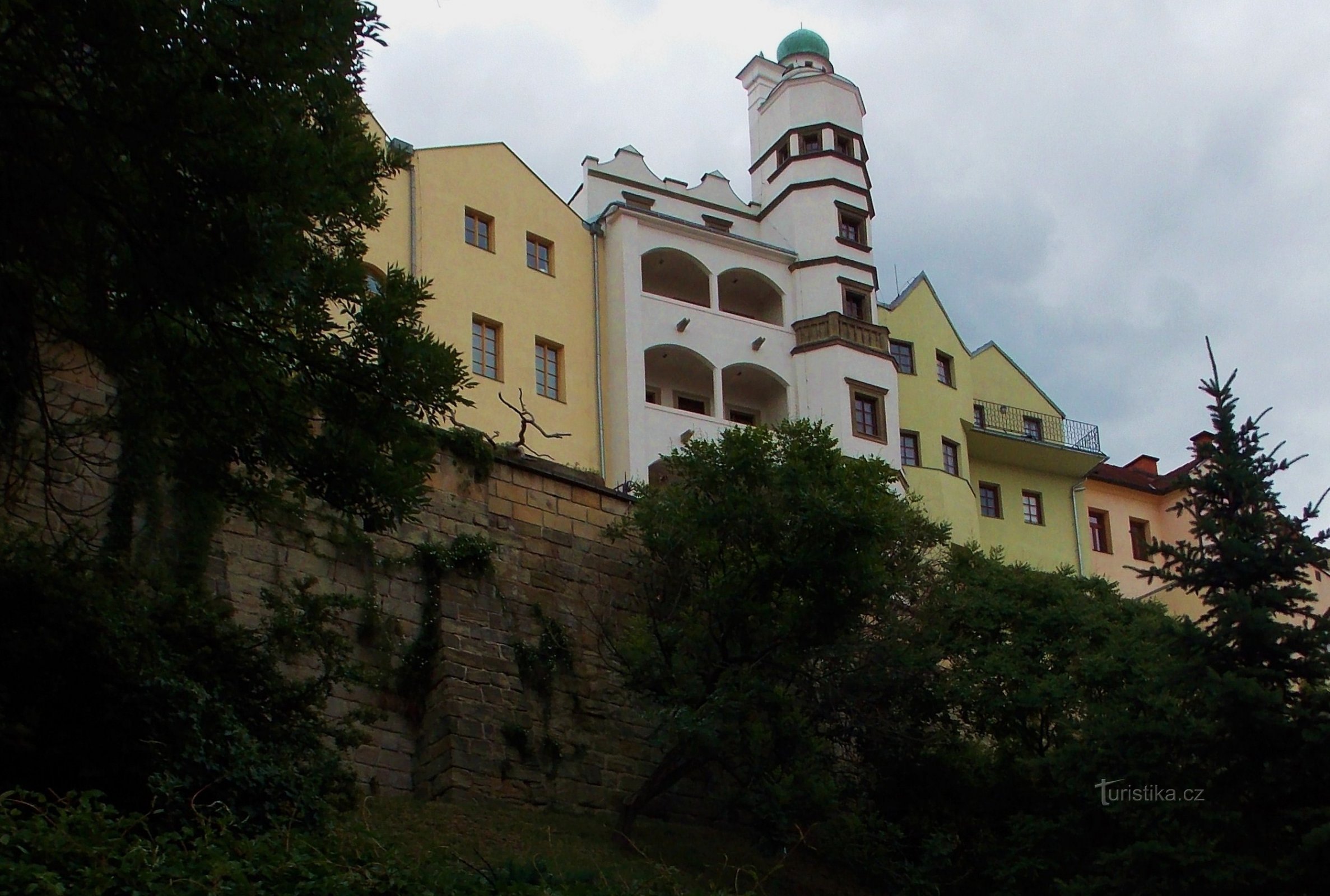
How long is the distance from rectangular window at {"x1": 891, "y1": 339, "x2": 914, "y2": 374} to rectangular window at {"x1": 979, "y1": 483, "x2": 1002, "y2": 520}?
3.97 metres

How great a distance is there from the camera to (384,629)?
18.1 m

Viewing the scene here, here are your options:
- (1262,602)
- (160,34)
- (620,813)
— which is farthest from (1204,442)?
(160,34)

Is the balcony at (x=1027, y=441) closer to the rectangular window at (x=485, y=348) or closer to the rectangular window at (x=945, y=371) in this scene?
the rectangular window at (x=945, y=371)

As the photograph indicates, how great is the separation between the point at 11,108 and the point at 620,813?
1042 cm

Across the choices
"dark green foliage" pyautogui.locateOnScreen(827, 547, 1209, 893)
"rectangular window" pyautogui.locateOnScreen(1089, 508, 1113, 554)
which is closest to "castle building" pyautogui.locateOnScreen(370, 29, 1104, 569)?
"rectangular window" pyautogui.locateOnScreen(1089, 508, 1113, 554)

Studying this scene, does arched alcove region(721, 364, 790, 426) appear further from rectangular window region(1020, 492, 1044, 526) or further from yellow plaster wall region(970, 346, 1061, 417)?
rectangular window region(1020, 492, 1044, 526)

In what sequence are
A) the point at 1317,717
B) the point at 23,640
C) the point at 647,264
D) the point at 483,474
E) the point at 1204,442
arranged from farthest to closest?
1. the point at 647,264
2. the point at 483,474
3. the point at 1204,442
4. the point at 1317,717
5. the point at 23,640

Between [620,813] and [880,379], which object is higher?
[880,379]

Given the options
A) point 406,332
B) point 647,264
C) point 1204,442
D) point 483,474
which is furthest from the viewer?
point 647,264

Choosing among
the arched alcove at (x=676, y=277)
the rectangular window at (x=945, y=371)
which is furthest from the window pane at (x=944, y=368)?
the arched alcove at (x=676, y=277)

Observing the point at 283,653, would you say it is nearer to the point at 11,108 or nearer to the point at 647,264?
the point at 11,108

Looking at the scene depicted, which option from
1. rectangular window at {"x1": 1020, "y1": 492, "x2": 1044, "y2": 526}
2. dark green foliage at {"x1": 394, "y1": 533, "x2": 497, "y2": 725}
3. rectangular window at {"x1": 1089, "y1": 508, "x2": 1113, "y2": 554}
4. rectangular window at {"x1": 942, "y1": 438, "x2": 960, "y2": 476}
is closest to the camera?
dark green foliage at {"x1": 394, "y1": 533, "x2": 497, "y2": 725}

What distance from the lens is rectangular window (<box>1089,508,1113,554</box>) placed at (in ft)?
145

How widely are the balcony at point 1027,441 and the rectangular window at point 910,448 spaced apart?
254 cm
